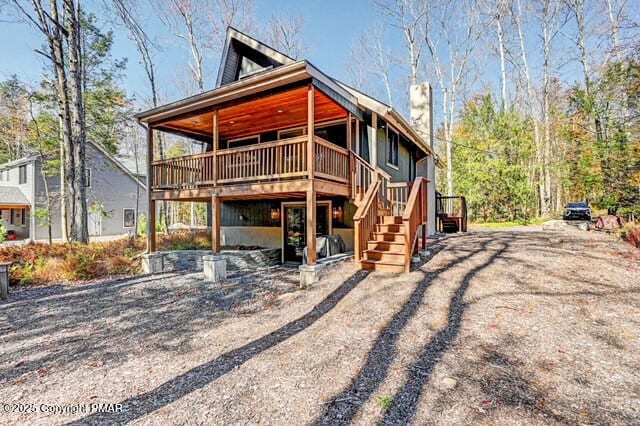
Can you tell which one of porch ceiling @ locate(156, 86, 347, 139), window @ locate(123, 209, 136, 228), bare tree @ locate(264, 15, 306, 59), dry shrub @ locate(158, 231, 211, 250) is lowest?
dry shrub @ locate(158, 231, 211, 250)

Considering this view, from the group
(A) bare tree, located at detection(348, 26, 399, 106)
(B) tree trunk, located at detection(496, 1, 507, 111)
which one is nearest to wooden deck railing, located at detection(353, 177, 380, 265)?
(B) tree trunk, located at detection(496, 1, 507, 111)

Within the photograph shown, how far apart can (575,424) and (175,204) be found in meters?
33.1

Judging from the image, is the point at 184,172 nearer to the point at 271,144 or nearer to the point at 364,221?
the point at 271,144

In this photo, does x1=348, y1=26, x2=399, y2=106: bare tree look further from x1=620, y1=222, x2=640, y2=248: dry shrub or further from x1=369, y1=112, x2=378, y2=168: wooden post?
x1=620, y1=222, x2=640, y2=248: dry shrub

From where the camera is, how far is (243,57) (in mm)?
11609

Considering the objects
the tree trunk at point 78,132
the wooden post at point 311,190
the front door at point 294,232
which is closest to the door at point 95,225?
the tree trunk at point 78,132

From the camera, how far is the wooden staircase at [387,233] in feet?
Answer: 21.7

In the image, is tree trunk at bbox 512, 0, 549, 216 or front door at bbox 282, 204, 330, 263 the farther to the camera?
tree trunk at bbox 512, 0, 549, 216

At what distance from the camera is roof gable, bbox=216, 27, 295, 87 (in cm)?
1064

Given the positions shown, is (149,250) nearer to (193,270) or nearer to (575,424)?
(193,270)

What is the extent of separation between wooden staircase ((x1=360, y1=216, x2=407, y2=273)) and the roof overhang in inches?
130

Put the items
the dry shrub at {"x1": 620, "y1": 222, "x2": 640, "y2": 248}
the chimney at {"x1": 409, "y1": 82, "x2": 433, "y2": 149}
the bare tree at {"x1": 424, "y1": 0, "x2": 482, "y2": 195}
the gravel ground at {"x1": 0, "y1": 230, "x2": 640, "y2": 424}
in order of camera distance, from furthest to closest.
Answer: the bare tree at {"x1": 424, "y1": 0, "x2": 482, "y2": 195}
the chimney at {"x1": 409, "y1": 82, "x2": 433, "y2": 149}
the dry shrub at {"x1": 620, "y1": 222, "x2": 640, "y2": 248}
the gravel ground at {"x1": 0, "y1": 230, "x2": 640, "y2": 424}

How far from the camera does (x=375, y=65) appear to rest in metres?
25.4

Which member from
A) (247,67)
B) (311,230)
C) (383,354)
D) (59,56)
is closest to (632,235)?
(311,230)
